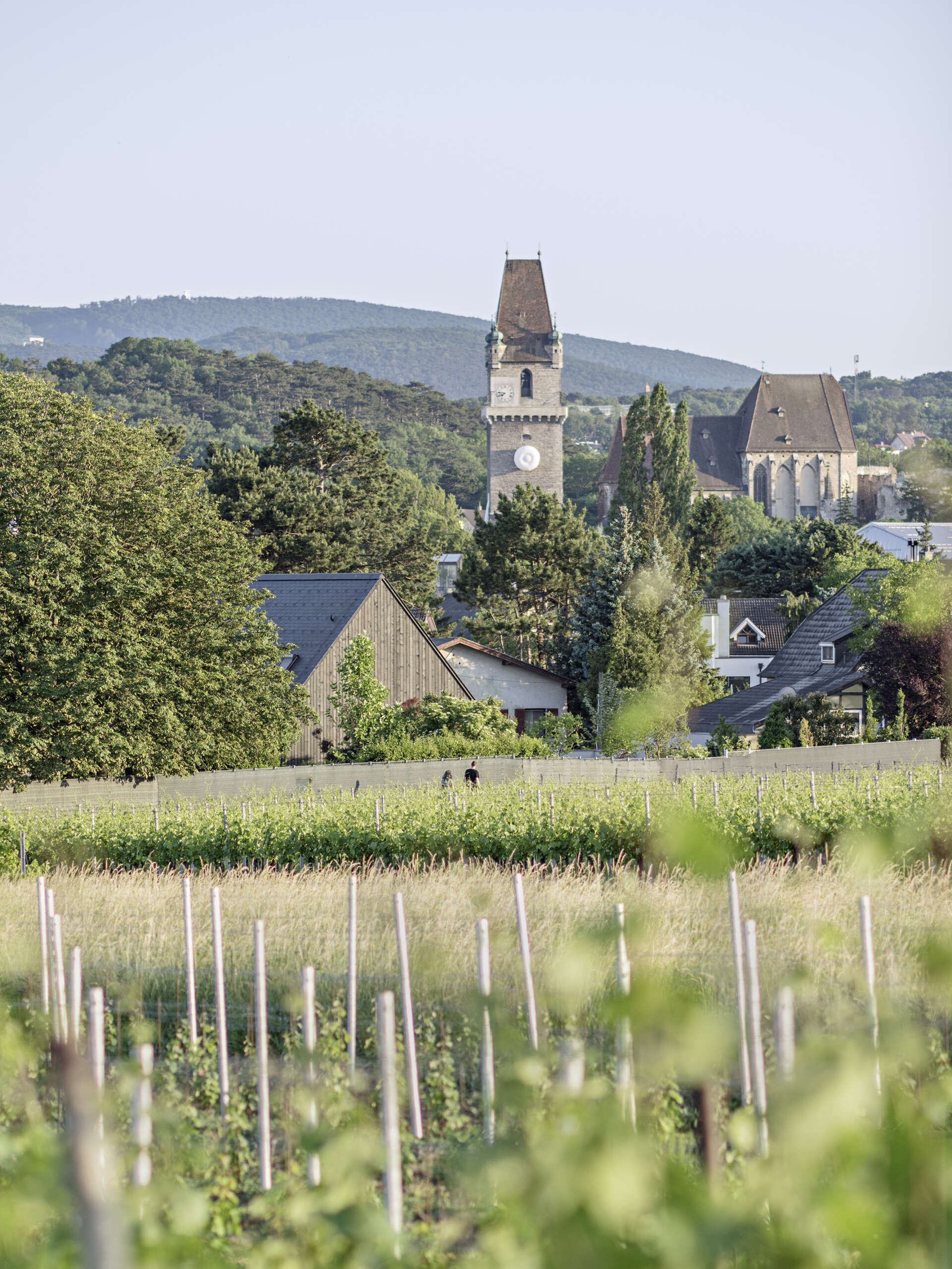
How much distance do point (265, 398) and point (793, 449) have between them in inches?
2945

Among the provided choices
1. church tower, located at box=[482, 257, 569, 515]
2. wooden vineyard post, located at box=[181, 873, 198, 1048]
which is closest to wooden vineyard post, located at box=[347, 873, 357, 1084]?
wooden vineyard post, located at box=[181, 873, 198, 1048]

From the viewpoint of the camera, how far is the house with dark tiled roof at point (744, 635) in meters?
62.7

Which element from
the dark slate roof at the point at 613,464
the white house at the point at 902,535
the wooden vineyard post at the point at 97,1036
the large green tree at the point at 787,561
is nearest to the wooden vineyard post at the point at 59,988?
the wooden vineyard post at the point at 97,1036

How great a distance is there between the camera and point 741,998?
19.4 ft

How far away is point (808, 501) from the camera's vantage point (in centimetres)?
12662

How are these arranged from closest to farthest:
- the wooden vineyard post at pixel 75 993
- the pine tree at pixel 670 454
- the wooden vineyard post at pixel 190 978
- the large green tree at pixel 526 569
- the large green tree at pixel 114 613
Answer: the wooden vineyard post at pixel 75 993
the wooden vineyard post at pixel 190 978
the large green tree at pixel 114 613
the large green tree at pixel 526 569
the pine tree at pixel 670 454

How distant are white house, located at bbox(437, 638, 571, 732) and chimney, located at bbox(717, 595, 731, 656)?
14922 mm

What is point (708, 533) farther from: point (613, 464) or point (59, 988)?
point (59, 988)

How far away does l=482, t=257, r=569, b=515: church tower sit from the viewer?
91.9 meters

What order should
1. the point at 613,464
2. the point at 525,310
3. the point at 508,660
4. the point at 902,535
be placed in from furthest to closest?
the point at 613,464 < the point at 525,310 < the point at 902,535 < the point at 508,660

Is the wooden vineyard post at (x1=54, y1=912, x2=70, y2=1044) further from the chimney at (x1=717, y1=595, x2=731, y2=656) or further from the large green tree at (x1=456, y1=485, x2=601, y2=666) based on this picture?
the chimney at (x1=717, y1=595, x2=731, y2=656)

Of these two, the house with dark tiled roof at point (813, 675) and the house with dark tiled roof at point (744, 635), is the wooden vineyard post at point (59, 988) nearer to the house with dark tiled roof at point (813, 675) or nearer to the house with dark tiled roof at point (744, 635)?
the house with dark tiled roof at point (813, 675)

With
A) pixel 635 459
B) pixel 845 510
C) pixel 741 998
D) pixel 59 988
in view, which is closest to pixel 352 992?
pixel 59 988

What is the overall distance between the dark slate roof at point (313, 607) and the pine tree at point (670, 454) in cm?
3278
